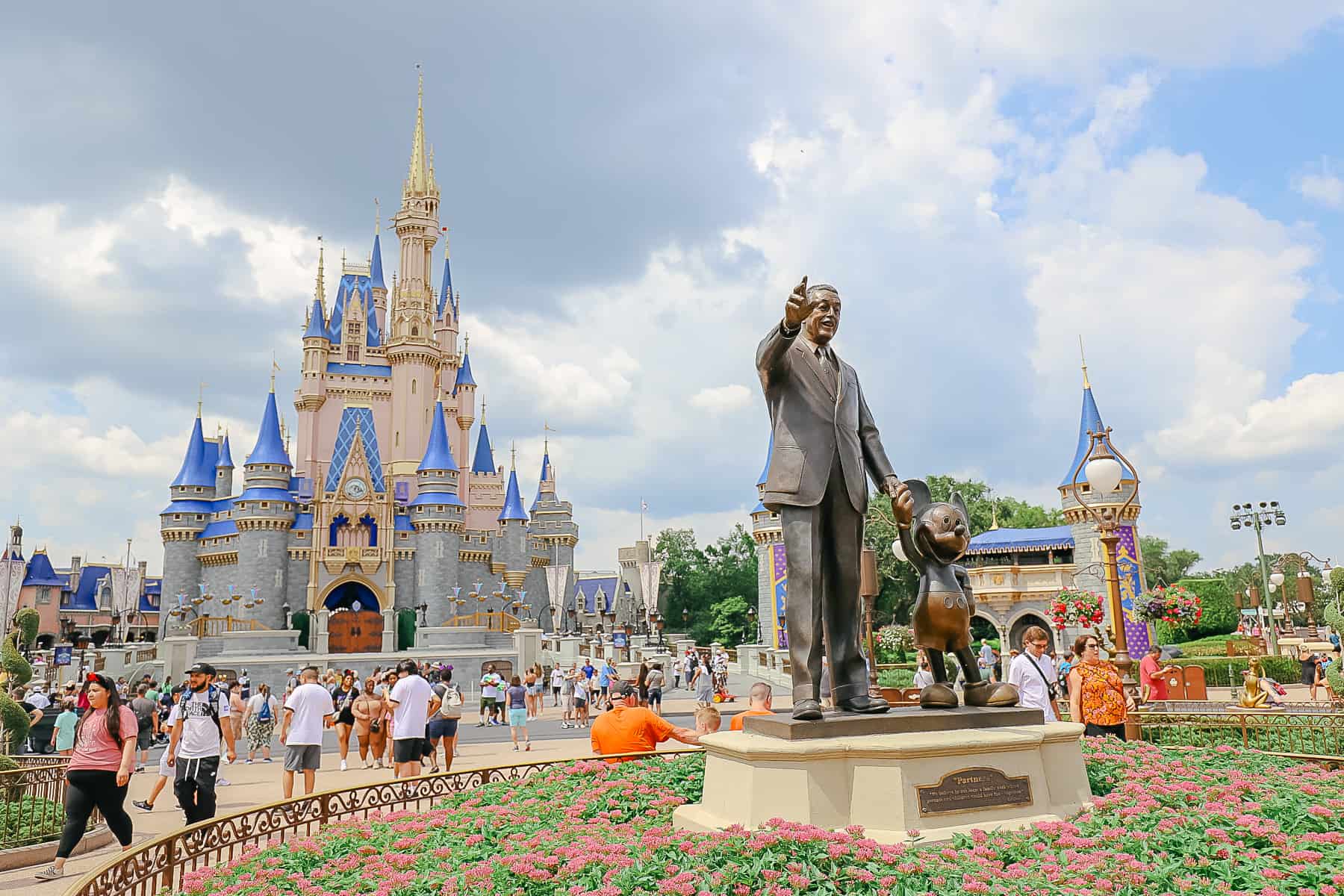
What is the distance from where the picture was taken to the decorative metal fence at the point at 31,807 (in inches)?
313

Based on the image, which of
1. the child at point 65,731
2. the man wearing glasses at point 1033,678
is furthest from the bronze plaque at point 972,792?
the child at point 65,731

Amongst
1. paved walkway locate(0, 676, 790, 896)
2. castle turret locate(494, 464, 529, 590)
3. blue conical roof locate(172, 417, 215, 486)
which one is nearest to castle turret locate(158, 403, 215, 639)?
blue conical roof locate(172, 417, 215, 486)

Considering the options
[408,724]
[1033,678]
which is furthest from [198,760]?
[1033,678]

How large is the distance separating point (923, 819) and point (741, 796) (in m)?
0.96

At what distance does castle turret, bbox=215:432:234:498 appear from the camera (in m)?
48.8

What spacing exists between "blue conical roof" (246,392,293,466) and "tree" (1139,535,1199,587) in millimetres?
57268

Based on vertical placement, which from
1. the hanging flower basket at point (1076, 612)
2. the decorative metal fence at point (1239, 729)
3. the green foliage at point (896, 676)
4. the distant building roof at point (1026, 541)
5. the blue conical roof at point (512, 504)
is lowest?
the green foliage at point (896, 676)

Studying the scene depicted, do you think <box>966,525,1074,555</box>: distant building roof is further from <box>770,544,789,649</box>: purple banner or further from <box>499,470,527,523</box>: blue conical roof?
<box>499,470,527,523</box>: blue conical roof

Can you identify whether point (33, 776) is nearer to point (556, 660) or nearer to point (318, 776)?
point (318, 776)

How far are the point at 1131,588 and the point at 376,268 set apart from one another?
46959mm

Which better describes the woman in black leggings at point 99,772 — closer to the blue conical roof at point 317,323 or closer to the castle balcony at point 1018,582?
the castle balcony at point 1018,582

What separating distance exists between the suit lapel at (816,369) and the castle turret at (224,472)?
49930mm

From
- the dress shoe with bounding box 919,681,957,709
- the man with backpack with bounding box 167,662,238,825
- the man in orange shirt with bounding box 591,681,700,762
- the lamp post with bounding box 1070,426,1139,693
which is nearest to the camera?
the dress shoe with bounding box 919,681,957,709

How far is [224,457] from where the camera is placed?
49969 millimetres
